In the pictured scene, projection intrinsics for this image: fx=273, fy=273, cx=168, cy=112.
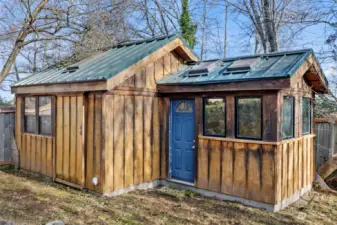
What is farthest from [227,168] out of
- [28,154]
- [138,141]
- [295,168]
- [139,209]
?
[28,154]

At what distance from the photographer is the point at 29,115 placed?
7617 millimetres

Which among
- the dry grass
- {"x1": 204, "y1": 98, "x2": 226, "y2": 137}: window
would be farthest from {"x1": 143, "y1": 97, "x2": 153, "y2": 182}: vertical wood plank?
{"x1": 204, "y1": 98, "x2": 226, "y2": 137}: window

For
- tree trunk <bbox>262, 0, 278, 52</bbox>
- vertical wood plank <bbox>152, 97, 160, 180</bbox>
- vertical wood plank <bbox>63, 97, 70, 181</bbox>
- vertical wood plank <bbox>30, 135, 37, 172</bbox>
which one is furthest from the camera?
tree trunk <bbox>262, 0, 278, 52</bbox>

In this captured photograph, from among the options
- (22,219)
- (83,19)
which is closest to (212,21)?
(83,19)

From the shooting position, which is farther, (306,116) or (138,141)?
(306,116)

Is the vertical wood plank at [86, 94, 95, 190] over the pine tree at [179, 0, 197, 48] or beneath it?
beneath

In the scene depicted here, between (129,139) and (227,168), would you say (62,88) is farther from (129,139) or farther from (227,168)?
(227,168)

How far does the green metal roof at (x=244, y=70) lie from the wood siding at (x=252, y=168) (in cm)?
126

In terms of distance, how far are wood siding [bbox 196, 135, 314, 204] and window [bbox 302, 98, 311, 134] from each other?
14.3 inches

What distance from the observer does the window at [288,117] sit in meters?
5.44

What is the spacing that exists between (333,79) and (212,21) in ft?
40.6

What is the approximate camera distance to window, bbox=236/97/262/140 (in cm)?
527

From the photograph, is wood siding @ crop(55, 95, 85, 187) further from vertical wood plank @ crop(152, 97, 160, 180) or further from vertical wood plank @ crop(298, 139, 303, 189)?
vertical wood plank @ crop(298, 139, 303, 189)

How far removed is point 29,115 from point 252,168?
238 inches
